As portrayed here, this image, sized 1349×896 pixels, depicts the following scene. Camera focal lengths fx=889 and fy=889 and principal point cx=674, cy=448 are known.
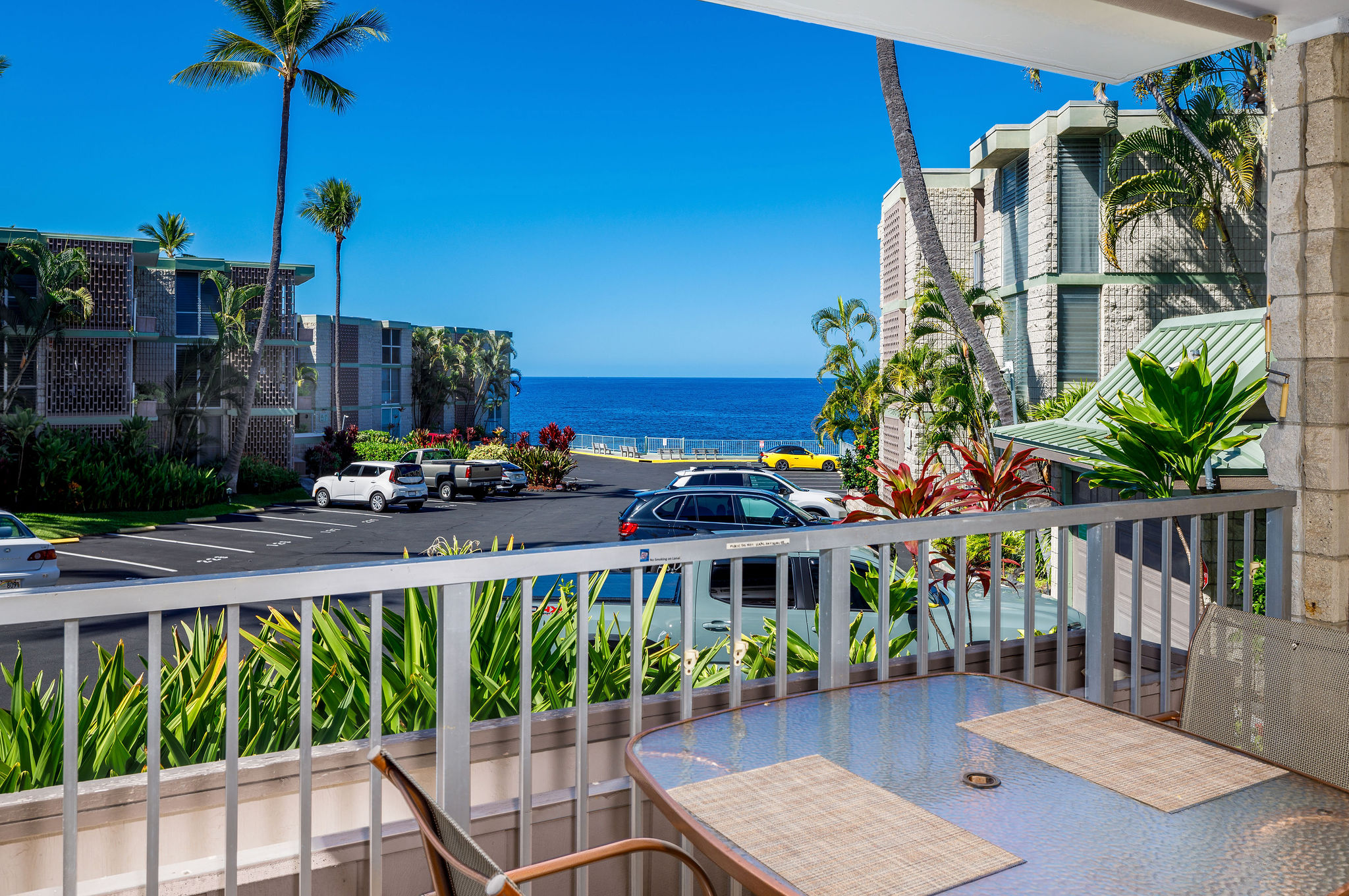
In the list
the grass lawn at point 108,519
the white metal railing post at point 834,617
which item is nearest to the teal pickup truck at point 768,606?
the white metal railing post at point 834,617

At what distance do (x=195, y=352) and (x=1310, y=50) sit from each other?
30307 mm

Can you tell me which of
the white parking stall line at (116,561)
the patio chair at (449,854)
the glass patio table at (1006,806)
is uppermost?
the patio chair at (449,854)

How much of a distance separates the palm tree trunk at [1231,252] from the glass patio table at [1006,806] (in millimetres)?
14300

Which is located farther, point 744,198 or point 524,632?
point 744,198

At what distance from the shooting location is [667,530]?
11375 millimetres

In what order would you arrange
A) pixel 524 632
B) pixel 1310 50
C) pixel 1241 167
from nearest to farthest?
pixel 524 632 < pixel 1310 50 < pixel 1241 167

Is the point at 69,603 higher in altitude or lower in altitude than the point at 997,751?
higher

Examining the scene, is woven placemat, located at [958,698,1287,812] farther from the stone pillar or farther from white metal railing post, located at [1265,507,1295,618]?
the stone pillar

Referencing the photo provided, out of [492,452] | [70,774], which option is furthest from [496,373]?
[70,774]

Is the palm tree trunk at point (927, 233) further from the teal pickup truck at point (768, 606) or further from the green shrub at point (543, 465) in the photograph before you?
the green shrub at point (543, 465)

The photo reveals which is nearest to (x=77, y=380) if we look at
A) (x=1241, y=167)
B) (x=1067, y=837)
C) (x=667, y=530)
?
(x=667, y=530)

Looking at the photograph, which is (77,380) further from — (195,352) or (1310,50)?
(1310,50)

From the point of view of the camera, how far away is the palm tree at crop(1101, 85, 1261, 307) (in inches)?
506

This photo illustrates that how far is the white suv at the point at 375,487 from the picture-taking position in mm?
23844
